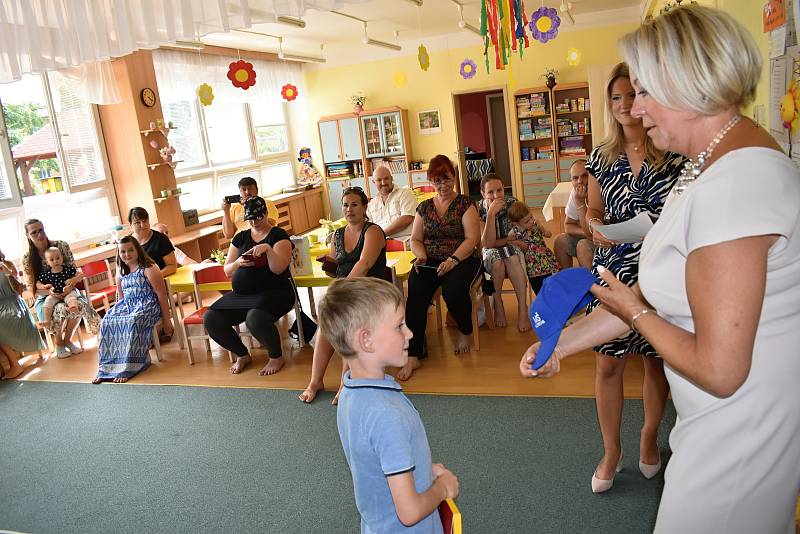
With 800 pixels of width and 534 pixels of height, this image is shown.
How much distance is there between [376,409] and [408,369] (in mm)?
2780

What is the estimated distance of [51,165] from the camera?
7.10 m

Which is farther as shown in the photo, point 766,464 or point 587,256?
point 587,256

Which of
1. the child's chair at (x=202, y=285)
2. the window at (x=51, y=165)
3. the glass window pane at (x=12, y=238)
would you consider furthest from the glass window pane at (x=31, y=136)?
the child's chair at (x=202, y=285)

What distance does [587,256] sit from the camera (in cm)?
461

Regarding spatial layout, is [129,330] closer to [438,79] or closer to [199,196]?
[199,196]

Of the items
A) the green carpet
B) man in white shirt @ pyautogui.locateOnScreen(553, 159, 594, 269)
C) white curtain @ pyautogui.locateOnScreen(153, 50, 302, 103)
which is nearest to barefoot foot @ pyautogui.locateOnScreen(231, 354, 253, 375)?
the green carpet

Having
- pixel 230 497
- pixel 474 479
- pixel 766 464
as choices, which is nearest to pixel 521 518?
pixel 474 479

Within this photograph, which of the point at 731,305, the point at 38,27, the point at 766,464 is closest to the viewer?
the point at 731,305

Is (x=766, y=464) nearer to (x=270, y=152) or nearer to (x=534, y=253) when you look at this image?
(x=534, y=253)

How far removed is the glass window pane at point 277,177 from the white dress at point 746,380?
10.6 m

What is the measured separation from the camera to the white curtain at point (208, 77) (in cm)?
869

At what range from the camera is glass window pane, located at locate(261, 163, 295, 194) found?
11.3 meters

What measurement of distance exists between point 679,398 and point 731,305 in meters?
0.31

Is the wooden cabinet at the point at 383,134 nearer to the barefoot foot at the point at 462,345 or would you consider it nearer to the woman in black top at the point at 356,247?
the woman in black top at the point at 356,247
